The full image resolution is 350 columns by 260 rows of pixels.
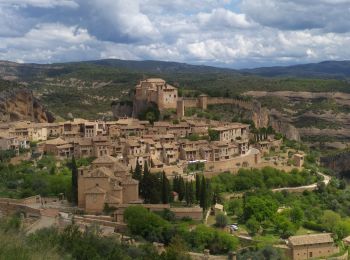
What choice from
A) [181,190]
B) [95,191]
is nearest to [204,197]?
[181,190]

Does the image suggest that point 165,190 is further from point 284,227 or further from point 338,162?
point 338,162

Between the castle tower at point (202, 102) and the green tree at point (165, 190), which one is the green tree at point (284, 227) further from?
the castle tower at point (202, 102)

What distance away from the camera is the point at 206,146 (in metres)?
44.5

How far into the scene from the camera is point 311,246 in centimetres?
3078

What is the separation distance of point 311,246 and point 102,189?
11.6 m

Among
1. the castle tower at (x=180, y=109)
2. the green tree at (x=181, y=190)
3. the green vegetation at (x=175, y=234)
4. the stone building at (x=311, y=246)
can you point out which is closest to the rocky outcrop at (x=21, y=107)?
the castle tower at (x=180, y=109)

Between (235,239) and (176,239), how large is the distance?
13.1 ft

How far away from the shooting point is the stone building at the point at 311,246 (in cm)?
3014

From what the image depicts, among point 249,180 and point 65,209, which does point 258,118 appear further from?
point 65,209

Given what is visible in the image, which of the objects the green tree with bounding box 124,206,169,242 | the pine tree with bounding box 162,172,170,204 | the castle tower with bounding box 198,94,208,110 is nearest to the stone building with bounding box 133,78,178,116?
the castle tower with bounding box 198,94,208,110

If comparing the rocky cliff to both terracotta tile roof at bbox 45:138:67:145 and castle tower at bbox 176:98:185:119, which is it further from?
terracotta tile roof at bbox 45:138:67:145

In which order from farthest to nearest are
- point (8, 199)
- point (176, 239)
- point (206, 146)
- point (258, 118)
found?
point (258, 118) → point (206, 146) → point (8, 199) → point (176, 239)

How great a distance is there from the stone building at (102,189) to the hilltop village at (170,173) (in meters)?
0.06

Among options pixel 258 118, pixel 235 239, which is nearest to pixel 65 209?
pixel 235 239
